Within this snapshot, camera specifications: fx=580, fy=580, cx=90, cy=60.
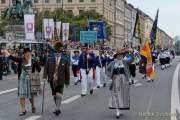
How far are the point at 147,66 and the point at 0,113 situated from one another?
16540 mm

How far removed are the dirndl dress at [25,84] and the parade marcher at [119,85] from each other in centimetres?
202

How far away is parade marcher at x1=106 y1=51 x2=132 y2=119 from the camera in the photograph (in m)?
13.7

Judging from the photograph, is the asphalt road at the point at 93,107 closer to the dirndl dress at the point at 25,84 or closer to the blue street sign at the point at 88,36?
the dirndl dress at the point at 25,84

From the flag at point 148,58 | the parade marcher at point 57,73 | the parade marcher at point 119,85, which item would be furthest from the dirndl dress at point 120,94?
the flag at point 148,58

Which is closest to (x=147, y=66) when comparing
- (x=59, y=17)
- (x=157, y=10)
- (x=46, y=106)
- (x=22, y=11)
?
(x=157, y=10)

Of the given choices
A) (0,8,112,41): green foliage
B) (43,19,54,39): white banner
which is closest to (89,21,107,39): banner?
(43,19,54,39): white banner

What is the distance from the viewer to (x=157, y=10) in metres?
40.6

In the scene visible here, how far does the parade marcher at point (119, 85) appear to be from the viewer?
13.7 metres

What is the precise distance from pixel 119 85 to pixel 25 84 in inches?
93.9

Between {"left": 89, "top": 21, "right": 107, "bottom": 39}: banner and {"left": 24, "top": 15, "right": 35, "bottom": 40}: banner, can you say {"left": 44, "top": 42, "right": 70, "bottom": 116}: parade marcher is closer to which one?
{"left": 24, "top": 15, "right": 35, "bottom": 40}: banner

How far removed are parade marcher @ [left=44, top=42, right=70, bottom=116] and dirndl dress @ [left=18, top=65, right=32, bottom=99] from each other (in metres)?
0.45

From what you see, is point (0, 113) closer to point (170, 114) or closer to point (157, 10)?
point (170, 114)


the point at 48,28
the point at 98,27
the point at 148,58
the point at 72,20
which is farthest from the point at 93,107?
the point at 72,20

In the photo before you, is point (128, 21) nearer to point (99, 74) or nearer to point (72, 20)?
point (72, 20)
